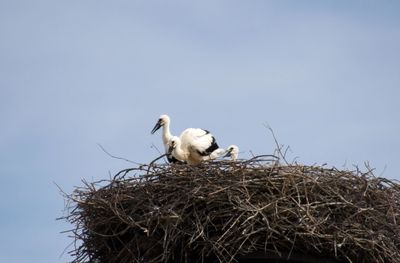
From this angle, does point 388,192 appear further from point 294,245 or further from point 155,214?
point 155,214

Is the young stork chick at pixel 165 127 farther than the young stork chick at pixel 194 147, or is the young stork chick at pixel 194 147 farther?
the young stork chick at pixel 165 127

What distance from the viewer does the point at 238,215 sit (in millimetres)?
7441

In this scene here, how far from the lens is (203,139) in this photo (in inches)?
404

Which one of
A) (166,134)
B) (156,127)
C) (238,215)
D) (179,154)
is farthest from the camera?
(156,127)

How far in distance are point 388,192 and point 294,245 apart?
1.16 meters

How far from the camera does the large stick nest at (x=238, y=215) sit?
735 centimetres

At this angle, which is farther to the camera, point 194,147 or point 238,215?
point 194,147

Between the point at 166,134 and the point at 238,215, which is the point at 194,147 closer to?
the point at 166,134

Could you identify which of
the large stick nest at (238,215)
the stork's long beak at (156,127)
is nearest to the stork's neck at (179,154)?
the stork's long beak at (156,127)

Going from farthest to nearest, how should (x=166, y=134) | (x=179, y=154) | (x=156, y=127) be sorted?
1. (x=156, y=127)
2. (x=166, y=134)
3. (x=179, y=154)

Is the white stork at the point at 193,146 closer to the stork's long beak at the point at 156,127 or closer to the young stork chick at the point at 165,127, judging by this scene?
the young stork chick at the point at 165,127

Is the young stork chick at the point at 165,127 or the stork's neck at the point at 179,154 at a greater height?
the young stork chick at the point at 165,127

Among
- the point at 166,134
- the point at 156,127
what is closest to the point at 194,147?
the point at 166,134

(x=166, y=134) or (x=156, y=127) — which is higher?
(x=156, y=127)
